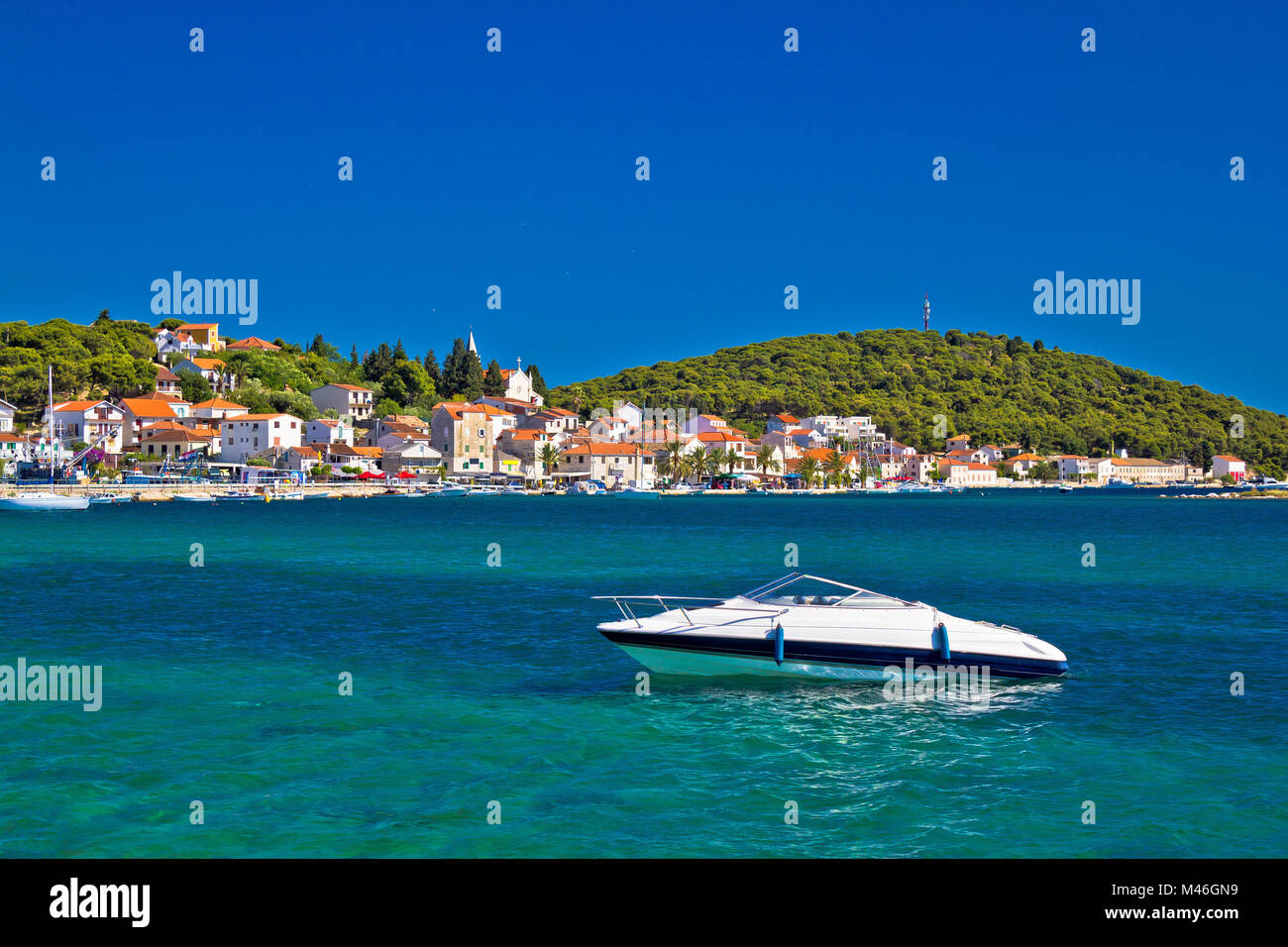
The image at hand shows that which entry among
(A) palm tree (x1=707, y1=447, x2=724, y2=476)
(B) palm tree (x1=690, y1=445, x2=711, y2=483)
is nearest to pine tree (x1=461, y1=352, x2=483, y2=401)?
(B) palm tree (x1=690, y1=445, x2=711, y2=483)

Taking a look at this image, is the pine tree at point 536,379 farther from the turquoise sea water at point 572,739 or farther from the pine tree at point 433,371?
the turquoise sea water at point 572,739

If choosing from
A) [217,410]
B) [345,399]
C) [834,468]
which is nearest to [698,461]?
[834,468]

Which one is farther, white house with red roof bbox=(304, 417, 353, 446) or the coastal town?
white house with red roof bbox=(304, 417, 353, 446)

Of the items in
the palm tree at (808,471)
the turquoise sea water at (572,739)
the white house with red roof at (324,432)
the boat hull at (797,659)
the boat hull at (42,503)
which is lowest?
the turquoise sea water at (572,739)

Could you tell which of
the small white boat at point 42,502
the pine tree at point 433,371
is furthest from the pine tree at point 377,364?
the small white boat at point 42,502

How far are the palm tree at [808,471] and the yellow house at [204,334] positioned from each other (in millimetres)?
105104

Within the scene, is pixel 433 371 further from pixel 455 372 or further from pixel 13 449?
pixel 13 449

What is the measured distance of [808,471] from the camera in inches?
7037

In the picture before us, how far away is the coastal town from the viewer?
12494cm

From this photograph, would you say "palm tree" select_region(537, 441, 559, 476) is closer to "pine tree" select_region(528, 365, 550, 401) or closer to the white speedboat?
"pine tree" select_region(528, 365, 550, 401)

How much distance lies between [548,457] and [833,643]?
5311 inches

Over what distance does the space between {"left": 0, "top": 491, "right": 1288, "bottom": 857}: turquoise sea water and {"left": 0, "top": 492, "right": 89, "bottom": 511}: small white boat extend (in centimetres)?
6090

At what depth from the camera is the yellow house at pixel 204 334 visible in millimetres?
172125
